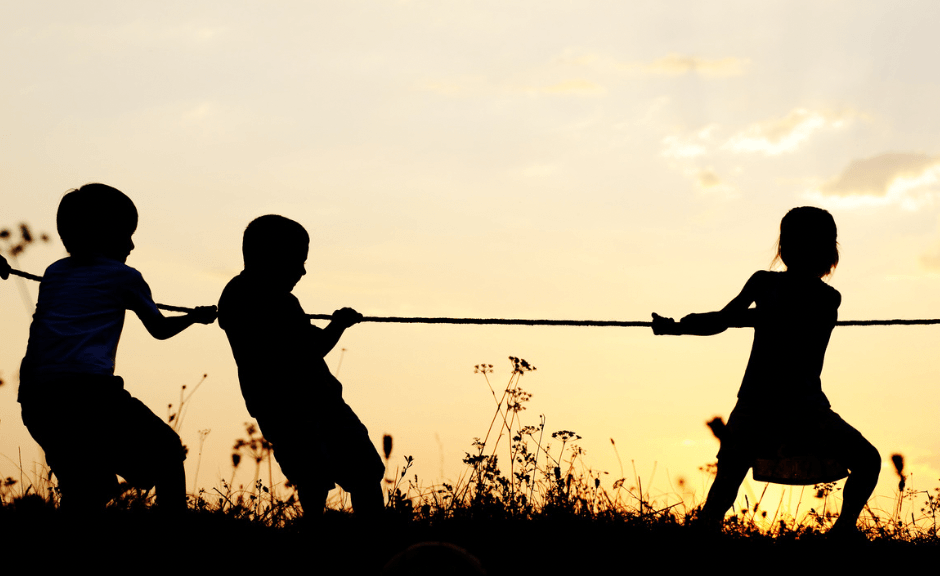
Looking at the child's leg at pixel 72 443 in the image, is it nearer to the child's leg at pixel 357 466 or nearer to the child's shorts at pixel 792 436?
the child's leg at pixel 357 466

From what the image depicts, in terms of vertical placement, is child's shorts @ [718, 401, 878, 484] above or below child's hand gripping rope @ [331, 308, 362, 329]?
below

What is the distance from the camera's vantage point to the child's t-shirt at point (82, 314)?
400 cm

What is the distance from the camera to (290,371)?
4.55 metres

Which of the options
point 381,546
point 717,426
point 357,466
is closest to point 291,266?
point 357,466

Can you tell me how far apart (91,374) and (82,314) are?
291mm

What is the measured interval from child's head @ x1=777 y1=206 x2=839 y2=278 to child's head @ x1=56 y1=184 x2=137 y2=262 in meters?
3.49

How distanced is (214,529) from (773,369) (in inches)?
118

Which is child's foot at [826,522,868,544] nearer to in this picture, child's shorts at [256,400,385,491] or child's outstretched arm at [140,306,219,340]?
child's shorts at [256,400,385,491]

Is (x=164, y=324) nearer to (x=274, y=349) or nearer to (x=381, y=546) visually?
(x=274, y=349)

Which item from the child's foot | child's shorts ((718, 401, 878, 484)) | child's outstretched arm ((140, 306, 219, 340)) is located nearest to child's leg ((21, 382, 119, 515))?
child's outstretched arm ((140, 306, 219, 340))

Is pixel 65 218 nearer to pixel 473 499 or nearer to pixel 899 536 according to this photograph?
pixel 473 499

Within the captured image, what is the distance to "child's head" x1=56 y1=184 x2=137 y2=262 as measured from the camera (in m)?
4.23

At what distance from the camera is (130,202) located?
435 cm

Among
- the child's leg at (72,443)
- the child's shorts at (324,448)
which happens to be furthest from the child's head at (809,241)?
the child's leg at (72,443)
